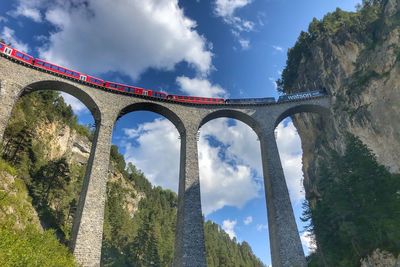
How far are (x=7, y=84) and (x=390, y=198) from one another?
36681 millimetres

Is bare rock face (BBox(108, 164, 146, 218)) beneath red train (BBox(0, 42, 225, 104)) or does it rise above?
above

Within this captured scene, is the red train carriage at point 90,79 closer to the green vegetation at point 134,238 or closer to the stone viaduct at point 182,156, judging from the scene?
the stone viaduct at point 182,156

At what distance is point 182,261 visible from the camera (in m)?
30.3

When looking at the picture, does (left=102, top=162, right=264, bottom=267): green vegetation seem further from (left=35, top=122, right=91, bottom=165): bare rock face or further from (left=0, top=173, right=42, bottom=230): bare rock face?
(left=0, top=173, right=42, bottom=230): bare rock face

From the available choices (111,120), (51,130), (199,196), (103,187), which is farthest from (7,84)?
(51,130)

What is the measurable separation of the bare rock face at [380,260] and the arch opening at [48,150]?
89.9ft

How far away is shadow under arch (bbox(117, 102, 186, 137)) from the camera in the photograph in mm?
40125

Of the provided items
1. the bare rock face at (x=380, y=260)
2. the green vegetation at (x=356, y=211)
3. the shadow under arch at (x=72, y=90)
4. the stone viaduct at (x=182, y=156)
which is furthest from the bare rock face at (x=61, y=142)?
the bare rock face at (x=380, y=260)

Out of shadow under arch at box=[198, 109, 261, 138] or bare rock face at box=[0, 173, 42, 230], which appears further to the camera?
shadow under arch at box=[198, 109, 261, 138]

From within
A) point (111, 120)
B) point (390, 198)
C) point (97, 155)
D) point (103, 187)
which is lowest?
point (390, 198)

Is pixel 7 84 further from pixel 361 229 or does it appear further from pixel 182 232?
pixel 361 229

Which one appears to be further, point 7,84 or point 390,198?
point 7,84

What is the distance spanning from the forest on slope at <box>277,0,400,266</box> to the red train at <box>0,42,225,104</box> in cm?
1531

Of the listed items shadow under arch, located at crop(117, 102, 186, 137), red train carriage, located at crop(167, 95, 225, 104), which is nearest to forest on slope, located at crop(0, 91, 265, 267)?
shadow under arch, located at crop(117, 102, 186, 137)
